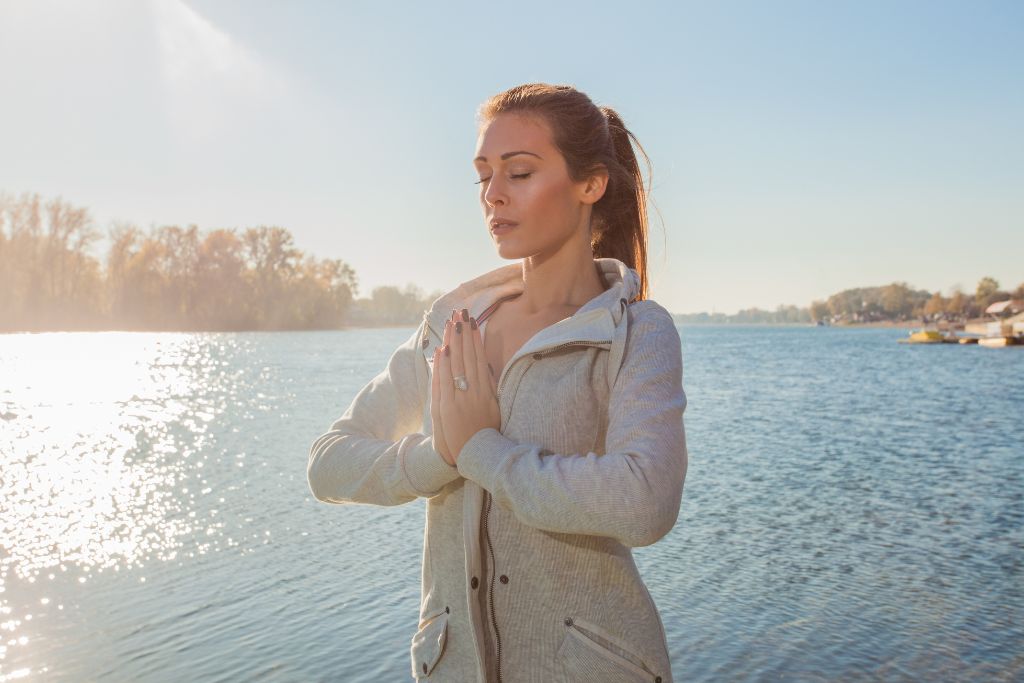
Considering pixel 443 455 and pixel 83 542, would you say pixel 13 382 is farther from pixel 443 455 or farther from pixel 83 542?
pixel 443 455

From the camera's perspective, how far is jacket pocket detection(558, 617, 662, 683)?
1762 millimetres

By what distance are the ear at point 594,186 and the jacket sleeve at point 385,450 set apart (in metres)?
0.51

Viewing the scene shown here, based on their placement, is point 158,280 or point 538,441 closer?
point 538,441

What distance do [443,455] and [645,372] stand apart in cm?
45

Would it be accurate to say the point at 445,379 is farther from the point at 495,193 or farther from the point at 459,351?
the point at 495,193

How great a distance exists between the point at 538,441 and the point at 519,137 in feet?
2.27

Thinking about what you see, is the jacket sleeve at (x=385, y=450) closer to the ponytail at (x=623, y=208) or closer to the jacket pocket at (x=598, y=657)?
the jacket pocket at (x=598, y=657)

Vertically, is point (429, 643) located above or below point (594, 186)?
below

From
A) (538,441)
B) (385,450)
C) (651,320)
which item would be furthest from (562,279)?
(385,450)

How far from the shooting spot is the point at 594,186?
6.76 feet

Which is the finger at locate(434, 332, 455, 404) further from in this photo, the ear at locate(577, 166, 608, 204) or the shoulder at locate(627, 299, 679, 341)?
the ear at locate(577, 166, 608, 204)

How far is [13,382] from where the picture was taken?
120ft

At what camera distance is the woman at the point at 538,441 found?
1680 millimetres

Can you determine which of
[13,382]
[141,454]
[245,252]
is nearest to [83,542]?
[141,454]
